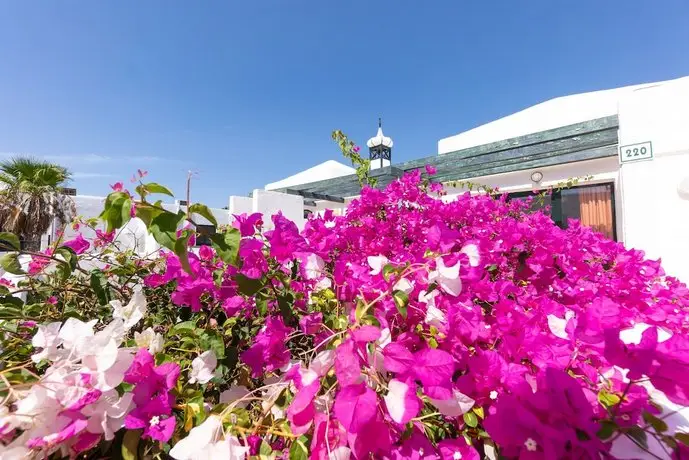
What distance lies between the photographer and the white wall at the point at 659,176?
3789 millimetres

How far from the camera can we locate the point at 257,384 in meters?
0.73

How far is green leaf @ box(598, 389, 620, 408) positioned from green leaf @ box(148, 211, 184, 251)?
0.62 metres

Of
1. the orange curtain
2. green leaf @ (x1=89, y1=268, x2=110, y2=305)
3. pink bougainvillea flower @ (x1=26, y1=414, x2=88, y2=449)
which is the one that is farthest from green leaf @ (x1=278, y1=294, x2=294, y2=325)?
the orange curtain

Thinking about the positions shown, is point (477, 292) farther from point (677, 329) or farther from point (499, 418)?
point (677, 329)

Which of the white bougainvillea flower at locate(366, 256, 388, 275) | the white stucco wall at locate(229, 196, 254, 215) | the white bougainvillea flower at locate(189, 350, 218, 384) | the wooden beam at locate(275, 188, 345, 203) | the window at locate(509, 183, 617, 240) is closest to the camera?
the white bougainvillea flower at locate(189, 350, 218, 384)

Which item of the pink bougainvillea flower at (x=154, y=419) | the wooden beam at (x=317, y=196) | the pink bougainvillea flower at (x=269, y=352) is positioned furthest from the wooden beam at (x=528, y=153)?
the pink bougainvillea flower at (x=154, y=419)

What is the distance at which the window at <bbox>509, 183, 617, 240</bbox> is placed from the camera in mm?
4793

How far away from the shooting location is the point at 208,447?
456 millimetres

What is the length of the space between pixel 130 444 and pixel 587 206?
5875 mm

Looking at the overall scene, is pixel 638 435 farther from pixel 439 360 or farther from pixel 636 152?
pixel 636 152

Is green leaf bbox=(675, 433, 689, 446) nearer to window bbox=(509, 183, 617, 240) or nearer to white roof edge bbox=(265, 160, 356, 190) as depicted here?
window bbox=(509, 183, 617, 240)

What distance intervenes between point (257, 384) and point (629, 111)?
5.18 m

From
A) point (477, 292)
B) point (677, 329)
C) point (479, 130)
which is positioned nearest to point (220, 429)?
point (477, 292)

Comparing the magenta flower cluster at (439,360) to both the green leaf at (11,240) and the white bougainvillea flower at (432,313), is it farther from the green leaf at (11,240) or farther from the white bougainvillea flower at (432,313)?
the green leaf at (11,240)
